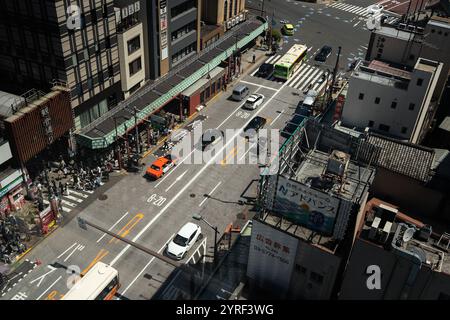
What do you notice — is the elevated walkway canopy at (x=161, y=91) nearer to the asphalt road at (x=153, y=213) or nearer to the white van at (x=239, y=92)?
the white van at (x=239, y=92)

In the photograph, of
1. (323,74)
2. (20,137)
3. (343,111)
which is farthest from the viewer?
(323,74)

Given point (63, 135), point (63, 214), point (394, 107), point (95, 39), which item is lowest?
point (63, 214)

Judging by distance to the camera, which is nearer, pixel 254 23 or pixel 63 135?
pixel 63 135

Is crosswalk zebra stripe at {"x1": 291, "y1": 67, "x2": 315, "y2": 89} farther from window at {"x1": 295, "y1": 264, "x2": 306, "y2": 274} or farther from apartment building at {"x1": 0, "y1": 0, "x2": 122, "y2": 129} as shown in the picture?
window at {"x1": 295, "y1": 264, "x2": 306, "y2": 274}

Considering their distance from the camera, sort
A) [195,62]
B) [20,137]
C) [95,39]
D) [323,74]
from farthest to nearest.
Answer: [323,74] < [195,62] < [95,39] < [20,137]

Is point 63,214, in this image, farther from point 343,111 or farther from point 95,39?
point 343,111

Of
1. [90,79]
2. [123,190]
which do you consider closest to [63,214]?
[123,190]

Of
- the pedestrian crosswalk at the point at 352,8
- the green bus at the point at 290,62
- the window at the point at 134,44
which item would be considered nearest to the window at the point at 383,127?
the green bus at the point at 290,62
